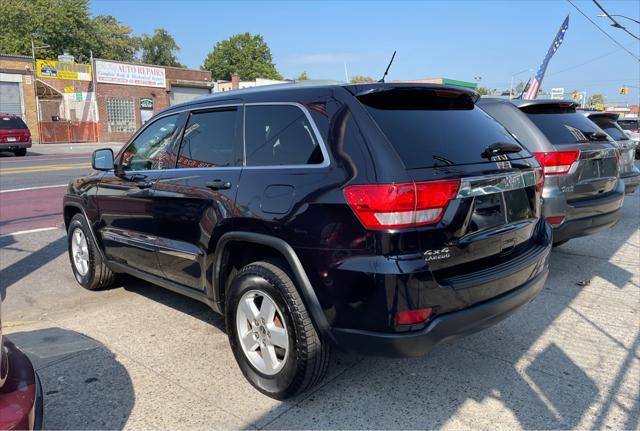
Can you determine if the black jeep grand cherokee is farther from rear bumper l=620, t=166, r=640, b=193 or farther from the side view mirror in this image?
rear bumper l=620, t=166, r=640, b=193

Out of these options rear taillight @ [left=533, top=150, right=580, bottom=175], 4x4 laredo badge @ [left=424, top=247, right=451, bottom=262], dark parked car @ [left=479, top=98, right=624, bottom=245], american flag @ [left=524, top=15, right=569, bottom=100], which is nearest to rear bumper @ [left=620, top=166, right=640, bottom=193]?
dark parked car @ [left=479, top=98, right=624, bottom=245]

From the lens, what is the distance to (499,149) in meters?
3.24

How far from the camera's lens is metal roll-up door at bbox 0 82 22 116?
36875 millimetres

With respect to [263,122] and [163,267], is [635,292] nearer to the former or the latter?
[263,122]

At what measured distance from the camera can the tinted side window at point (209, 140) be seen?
3553mm

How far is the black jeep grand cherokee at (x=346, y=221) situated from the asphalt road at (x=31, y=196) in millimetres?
5589

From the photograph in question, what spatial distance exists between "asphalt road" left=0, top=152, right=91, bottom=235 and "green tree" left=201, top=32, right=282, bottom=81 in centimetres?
9044

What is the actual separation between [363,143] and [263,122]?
893 mm

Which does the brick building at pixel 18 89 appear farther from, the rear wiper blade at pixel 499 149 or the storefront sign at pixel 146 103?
the rear wiper blade at pixel 499 149

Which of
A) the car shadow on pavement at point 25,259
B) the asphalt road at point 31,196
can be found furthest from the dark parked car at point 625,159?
the asphalt road at point 31,196

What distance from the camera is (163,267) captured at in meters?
4.07

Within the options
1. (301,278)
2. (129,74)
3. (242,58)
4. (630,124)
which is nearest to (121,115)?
(129,74)

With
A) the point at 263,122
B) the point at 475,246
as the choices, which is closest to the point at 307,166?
the point at 263,122

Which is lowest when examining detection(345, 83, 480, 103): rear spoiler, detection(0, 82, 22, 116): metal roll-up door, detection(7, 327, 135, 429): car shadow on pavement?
detection(7, 327, 135, 429): car shadow on pavement
